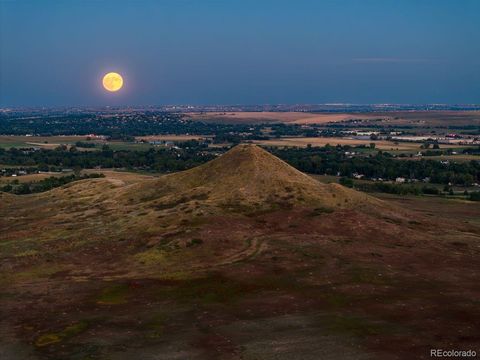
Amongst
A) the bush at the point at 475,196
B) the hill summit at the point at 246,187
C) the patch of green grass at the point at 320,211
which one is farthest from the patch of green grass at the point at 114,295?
the bush at the point at 475,196

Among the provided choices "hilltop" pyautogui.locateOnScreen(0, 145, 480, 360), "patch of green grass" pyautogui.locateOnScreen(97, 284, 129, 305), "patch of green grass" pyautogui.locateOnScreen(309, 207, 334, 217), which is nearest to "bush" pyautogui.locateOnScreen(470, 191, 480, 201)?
"hilltop" pyautogui.locateOnScreen(0, 145, 480, 360)

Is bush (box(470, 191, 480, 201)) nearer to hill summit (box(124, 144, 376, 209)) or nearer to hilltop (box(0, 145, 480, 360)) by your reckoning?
hilltop (box(0, 145, 480, 360))

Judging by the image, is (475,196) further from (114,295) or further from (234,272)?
(114,295)

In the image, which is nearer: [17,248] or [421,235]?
[17,248]

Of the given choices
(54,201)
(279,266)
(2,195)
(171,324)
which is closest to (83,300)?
(171,324)

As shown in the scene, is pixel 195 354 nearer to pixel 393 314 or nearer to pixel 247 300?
pixel 247 300

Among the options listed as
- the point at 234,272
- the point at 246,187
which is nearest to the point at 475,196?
the point at 246,187
